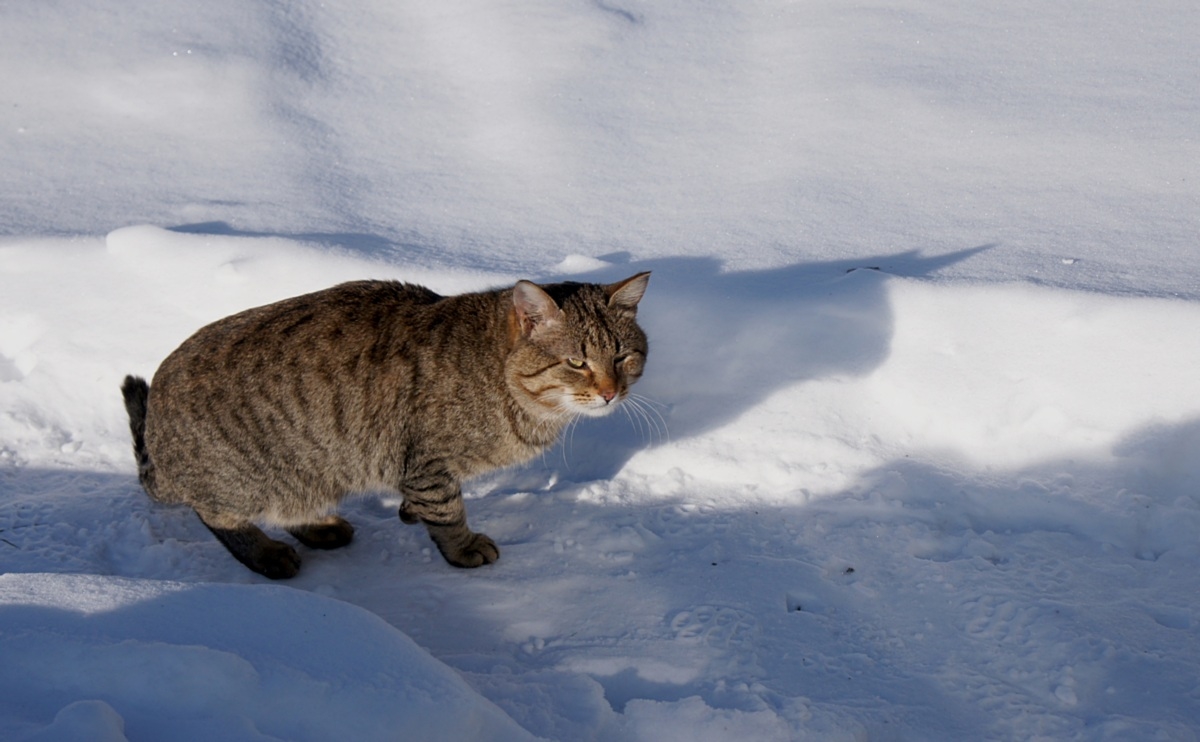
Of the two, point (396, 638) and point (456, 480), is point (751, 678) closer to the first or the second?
point (396, 638)

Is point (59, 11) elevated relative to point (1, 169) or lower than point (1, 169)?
elevated

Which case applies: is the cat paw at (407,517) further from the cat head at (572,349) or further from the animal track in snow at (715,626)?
the animal track in snow at (715,626)

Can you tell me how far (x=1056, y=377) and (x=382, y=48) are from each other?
4774 millimetres

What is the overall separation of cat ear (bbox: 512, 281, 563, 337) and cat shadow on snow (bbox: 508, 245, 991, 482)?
692mm

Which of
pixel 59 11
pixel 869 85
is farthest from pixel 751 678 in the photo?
pixel 59 11

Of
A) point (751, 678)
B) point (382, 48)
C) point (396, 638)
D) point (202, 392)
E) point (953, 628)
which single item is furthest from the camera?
point (382, 48)

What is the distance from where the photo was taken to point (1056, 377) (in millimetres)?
3686

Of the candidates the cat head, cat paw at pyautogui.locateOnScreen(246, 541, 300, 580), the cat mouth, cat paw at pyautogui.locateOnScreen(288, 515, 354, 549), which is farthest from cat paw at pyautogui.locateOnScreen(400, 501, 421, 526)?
the cat mouth

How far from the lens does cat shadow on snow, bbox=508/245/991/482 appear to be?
12.8 feet

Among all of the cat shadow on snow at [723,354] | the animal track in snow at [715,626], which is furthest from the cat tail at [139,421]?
the animal track in snow at [715,626]

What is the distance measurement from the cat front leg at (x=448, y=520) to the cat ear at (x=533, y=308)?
0.60m

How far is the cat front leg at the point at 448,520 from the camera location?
10.8 ft

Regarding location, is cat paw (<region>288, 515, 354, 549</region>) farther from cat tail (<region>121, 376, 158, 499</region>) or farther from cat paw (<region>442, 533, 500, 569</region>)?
cat tail (<region>121, 376, 158, 499</region>)

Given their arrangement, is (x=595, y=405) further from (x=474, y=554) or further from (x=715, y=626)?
(x=715, y=626)
